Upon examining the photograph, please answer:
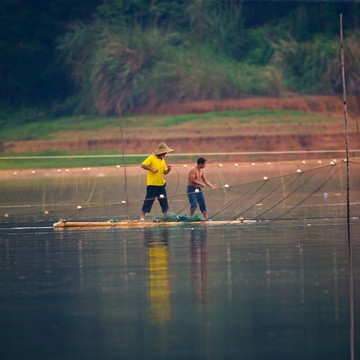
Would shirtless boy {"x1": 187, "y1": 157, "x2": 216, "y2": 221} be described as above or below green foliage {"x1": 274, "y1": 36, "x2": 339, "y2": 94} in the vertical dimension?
below

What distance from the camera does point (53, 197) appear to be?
28.7 metres

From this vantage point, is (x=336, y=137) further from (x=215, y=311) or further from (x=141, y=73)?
(x=215, y=311)

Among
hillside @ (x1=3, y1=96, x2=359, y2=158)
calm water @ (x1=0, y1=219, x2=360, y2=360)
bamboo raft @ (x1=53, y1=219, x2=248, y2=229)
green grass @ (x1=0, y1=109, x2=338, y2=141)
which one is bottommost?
calm water @ (x1=0, y1=219, x2=360, y2=360)

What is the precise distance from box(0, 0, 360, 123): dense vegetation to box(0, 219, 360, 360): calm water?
3420 cm

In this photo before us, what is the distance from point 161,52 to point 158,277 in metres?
41.4

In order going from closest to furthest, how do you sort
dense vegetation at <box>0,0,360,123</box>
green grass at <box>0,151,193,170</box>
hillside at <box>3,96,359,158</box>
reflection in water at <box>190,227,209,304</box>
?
reflection in water at <box>190,227,209,304</box>
green grass at <box>0,151,193,170</box>
hillside at <box>3,96,359,158</box>
dense vegetation at <box>0,0,360,123</box>

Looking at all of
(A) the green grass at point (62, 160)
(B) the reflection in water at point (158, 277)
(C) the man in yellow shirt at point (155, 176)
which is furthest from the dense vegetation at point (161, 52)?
(B) the reflection in water at point (158, 277)

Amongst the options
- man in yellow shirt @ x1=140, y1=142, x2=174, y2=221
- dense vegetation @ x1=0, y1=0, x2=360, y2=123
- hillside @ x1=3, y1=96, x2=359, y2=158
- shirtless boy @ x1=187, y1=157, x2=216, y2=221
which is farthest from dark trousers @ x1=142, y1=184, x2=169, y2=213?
dense vegetation @ x1=0, y1=0, x2=360, y2=123

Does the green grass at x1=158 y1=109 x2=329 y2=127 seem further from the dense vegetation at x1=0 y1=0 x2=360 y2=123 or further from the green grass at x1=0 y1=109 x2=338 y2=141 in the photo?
the dense vegetation at x1=0 y1=0 x2=360 y2=123

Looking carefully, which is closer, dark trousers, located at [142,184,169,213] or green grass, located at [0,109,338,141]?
dark trousers, located at [142,184,169,213]

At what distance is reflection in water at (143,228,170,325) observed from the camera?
30.6 ft

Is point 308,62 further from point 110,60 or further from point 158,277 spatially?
point 158,277

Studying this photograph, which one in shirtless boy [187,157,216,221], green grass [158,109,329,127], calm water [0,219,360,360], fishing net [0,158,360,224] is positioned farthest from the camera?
green grass [158,109,329,127]

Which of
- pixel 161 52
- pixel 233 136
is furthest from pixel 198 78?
pixel 233 136
